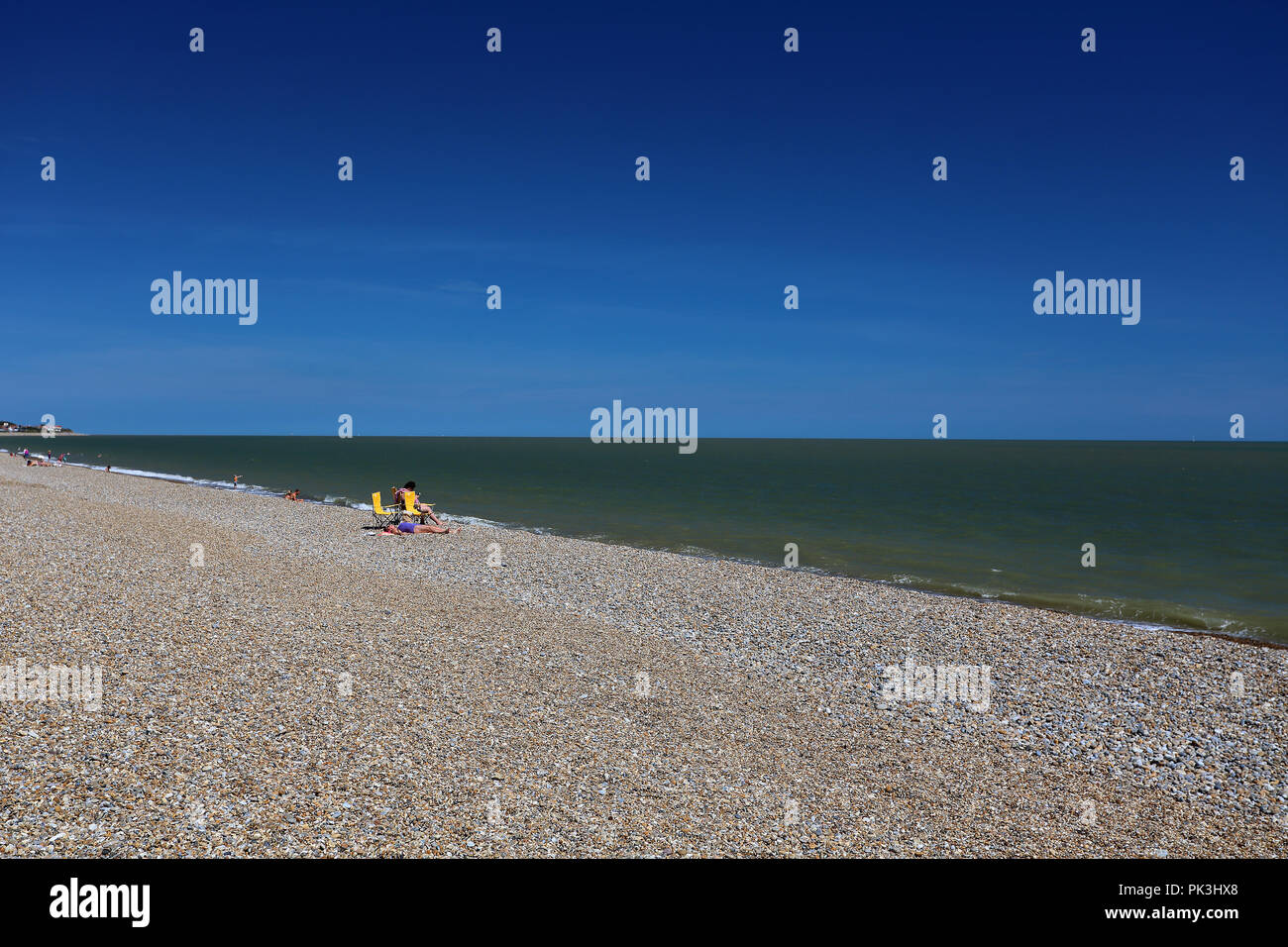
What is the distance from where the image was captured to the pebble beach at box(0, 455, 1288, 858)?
22.5ft

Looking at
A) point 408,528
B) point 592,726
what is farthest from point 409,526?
point 592,726

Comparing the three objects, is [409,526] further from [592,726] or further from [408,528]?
[592,726]

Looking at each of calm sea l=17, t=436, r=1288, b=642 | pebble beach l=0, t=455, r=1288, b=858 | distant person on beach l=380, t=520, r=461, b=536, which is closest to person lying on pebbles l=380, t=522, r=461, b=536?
distant person on beach l=380, t=520, r=461, b=536

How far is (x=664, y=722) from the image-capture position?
10.1m

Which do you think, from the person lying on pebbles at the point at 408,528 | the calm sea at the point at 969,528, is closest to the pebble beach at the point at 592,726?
the calm sea at the point at 969,528

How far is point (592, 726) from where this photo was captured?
966 centimetres

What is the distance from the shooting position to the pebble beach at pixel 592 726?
6.86m

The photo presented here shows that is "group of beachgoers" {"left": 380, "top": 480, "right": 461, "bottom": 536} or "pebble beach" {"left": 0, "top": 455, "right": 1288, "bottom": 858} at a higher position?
"group of beachgoers" {"left": 380, "top": 480, "right": 461, "bottom": 536}

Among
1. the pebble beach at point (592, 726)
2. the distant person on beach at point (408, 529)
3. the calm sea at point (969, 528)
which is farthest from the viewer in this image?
the distant person on beach at point (408, 529)

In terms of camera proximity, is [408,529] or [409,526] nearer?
[409,526]

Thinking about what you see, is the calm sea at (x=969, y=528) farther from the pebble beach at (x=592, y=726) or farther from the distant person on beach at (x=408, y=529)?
the distant person on beach at (x=408, y=529)

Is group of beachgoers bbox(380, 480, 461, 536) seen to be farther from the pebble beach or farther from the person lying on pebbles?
the pebble beach
